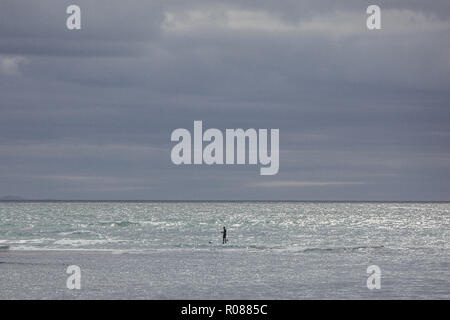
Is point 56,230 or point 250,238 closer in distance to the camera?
point 250,238

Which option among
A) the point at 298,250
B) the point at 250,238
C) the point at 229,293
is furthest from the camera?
the point at 250,238

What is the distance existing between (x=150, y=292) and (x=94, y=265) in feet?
42.3

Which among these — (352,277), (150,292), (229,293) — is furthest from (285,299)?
(352,277)

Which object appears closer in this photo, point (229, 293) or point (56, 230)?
point (229, 293)

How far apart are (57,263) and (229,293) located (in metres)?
17.1
